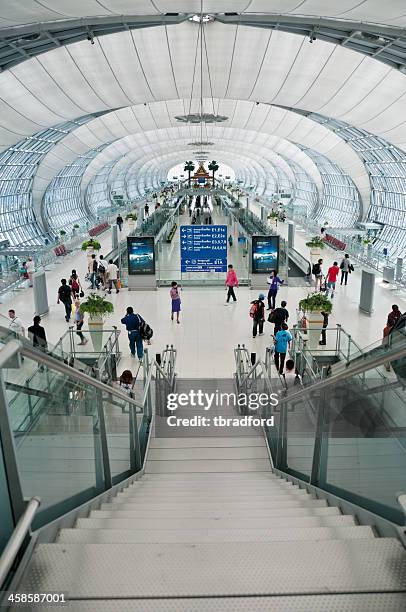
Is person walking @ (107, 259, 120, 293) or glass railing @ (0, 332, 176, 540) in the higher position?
glass railing @ (0, 332, 176, 540)

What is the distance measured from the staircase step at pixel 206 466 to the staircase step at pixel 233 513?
10.1 ft

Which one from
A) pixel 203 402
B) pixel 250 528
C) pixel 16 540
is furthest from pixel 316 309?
pixel 16 540

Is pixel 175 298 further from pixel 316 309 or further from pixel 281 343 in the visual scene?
pixel 281 343

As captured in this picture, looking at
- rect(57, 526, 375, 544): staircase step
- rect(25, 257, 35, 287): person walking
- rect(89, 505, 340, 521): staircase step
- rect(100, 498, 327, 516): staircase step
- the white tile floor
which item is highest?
rect(57, 526, 375, 544): staircase step

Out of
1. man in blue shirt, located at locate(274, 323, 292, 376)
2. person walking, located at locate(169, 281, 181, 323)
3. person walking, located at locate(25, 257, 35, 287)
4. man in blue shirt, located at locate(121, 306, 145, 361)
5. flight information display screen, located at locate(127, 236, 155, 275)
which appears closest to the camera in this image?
man in blue shirt, located at locate(274, 323, 292, 376)

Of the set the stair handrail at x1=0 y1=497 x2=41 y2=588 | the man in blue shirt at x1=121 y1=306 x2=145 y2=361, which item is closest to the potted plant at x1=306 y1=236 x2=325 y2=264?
the man in blue shirt at x1=121 y1=306 x2=145 y2=361

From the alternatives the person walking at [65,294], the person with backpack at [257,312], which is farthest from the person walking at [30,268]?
the person with backpack at [257,312]

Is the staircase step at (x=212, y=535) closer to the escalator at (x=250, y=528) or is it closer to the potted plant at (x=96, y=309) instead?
the escalator at (x=250, y=528)

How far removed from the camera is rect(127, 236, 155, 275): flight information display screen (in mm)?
21641

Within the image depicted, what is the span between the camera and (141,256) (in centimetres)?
2167

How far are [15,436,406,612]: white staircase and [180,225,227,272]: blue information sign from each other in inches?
730

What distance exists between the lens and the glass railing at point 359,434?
119 inches

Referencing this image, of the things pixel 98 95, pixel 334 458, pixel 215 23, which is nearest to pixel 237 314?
pixel 334 458

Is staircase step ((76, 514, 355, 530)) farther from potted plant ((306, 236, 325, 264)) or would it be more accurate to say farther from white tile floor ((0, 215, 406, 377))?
potted plant ((306, 236, 325, 264))
